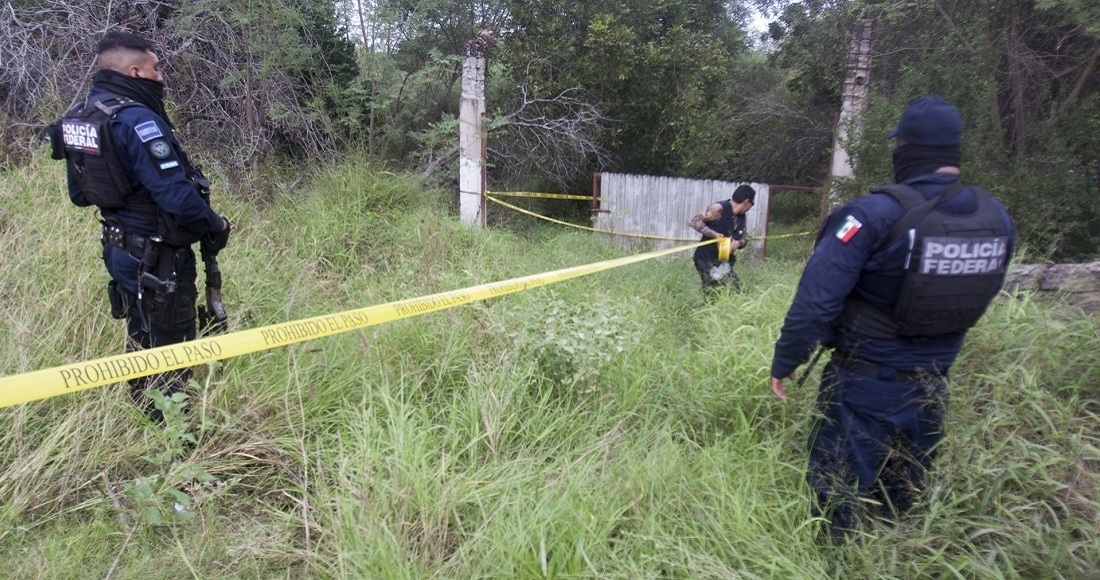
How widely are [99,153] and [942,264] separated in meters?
3.28

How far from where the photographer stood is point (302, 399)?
8.94 ft

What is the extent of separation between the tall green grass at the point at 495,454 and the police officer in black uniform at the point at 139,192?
34 centimetres

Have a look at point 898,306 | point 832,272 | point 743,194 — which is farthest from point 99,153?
point 743,194

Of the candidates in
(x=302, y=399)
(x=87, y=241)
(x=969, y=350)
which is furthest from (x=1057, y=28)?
(x=87, y=241)

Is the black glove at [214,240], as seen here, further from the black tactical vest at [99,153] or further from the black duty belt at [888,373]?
the black duty belt at [888,373]

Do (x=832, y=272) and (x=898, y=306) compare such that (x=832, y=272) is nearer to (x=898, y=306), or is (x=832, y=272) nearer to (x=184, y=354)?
(x=898, y=306)

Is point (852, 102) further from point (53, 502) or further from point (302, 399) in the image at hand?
point (53, 502)

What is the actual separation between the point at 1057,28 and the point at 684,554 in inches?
293

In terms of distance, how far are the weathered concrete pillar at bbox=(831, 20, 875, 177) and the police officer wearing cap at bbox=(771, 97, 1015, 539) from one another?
598 centimetres

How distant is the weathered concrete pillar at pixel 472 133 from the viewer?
6695 mm

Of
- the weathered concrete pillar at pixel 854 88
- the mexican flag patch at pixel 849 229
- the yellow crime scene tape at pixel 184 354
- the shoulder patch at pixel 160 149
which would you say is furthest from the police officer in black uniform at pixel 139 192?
the weathered concrete pillar at pixel 854 88

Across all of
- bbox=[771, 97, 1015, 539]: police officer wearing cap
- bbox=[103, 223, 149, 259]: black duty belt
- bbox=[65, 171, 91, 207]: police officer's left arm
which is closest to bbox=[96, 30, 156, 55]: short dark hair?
bbox=[65, 171, 91, 207]: police officer's left arm

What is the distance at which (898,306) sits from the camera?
2094 millimetres

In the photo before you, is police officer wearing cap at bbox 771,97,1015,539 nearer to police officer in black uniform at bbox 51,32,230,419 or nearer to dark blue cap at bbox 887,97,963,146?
dark blue cap at bbox 887,97,963,146
